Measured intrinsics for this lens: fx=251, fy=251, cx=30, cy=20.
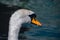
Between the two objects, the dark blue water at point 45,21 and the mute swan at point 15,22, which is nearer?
the mute swan at point 15,22

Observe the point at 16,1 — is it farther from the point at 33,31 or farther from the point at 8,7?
the point at 33,31

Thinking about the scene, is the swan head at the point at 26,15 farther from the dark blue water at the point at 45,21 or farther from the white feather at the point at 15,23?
the dark blue water at the point at 45,21

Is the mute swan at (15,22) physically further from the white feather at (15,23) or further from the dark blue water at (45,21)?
the dark blue water at (45,21)

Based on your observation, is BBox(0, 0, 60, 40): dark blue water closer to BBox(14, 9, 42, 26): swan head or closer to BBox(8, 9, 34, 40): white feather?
BBox(14, 9, 42, 26): swan head

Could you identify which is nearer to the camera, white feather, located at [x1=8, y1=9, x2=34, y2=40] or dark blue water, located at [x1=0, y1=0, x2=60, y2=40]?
white feather, located at [x1=8, y1=9, x2=34, y2=40]

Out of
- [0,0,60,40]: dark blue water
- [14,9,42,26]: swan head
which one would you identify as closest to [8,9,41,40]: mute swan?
[14,9,42,26]: swan head

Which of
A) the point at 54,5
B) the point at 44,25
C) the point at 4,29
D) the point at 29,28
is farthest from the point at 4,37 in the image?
the point at 54,5

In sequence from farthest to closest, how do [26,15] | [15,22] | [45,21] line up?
[45,21]
[26,15]
[15,22]

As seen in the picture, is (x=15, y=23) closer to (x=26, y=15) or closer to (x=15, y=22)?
(x=15, y=22)

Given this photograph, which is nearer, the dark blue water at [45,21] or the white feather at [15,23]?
the white feather at [15,23]

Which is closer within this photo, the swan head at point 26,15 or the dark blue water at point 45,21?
the swan head at point 26,15

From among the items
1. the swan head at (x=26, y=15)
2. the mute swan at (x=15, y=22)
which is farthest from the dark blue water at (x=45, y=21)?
the mute swan at (x=15, y=22)

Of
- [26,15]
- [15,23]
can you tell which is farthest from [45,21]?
[15,23]

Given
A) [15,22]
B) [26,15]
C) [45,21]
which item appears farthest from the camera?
[45,21]
